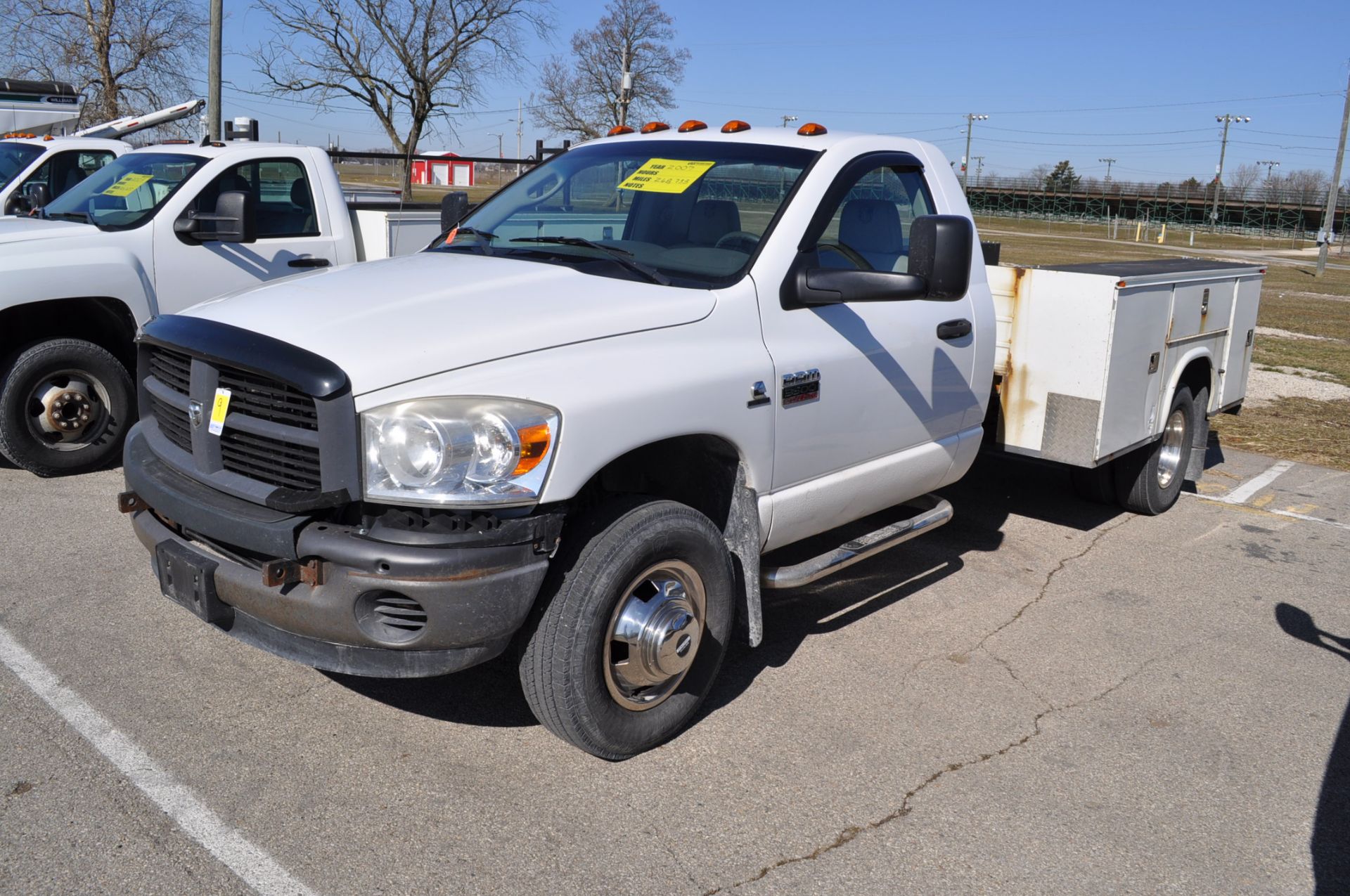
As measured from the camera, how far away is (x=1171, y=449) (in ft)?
22.6

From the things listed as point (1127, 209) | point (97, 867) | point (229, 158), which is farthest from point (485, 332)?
point (1127, 209)

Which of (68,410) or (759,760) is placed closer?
(759,760)

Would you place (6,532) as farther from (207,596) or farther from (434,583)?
(434,583)

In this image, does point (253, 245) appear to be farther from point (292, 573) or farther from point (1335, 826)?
point (1335, 826)

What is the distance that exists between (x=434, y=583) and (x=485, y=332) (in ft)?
2.48

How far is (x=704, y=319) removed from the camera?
3.71 m

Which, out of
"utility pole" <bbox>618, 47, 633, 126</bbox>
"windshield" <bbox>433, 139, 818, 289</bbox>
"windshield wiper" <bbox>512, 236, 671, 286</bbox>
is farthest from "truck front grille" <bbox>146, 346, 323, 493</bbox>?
"utility pole" <bbox>618, 47, 633, 126</bbox>

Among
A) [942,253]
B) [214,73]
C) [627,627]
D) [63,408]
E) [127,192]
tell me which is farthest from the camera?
[214,73]

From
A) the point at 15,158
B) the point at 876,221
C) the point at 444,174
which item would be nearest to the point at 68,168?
the point at 15,158

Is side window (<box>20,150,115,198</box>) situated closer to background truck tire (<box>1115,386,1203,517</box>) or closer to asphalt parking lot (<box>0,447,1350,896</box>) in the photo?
asphalt parking lot (<box>0,447,1350,896</box>)

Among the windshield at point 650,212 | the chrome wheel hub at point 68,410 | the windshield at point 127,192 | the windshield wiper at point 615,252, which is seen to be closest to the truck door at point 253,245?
the windshield at point 127,192

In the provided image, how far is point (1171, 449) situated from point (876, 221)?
3.32m

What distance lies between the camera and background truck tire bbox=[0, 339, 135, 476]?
21.3 ft

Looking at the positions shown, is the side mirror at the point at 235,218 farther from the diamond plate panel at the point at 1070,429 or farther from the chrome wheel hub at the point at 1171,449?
the chrome wheel hub at the point at 1171,449
